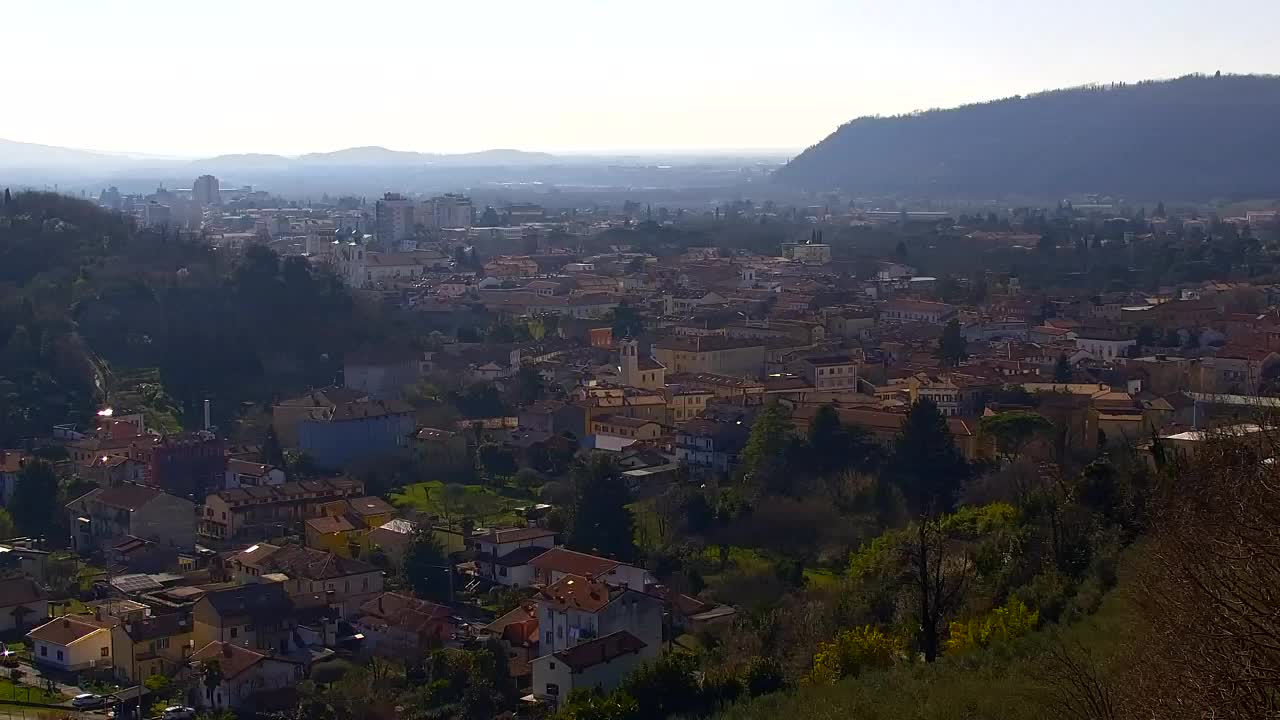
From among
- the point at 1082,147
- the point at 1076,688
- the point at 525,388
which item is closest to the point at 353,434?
the point at 525,388

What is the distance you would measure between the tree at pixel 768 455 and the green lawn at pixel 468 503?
7.66 ft

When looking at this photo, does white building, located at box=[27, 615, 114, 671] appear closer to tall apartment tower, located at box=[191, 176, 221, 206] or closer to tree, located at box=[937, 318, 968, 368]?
tree, located at box=[937, 318, 968, 368]

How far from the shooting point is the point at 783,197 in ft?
317

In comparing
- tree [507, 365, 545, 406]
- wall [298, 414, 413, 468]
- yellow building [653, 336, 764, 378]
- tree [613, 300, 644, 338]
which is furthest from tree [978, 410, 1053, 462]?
tree [613, 300, 644, 338]

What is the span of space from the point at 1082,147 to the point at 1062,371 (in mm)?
70064

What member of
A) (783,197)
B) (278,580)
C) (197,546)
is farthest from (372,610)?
(783,197)

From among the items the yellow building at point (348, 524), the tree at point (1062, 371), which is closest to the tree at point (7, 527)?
the yellow building at point (348, 524)

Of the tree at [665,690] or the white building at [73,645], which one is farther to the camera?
the white building at [73,645]

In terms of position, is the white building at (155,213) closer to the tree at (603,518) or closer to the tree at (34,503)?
the tree at (34,503)

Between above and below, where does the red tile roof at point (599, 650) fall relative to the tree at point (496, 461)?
above

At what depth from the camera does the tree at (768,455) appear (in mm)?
17922

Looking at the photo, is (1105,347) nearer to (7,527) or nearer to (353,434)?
(353,434)

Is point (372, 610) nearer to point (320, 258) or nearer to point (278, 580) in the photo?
point (278, 580)

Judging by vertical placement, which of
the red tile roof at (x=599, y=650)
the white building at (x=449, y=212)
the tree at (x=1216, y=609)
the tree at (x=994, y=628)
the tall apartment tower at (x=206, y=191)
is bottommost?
the tall apartment tower at (x=206, y=191)
